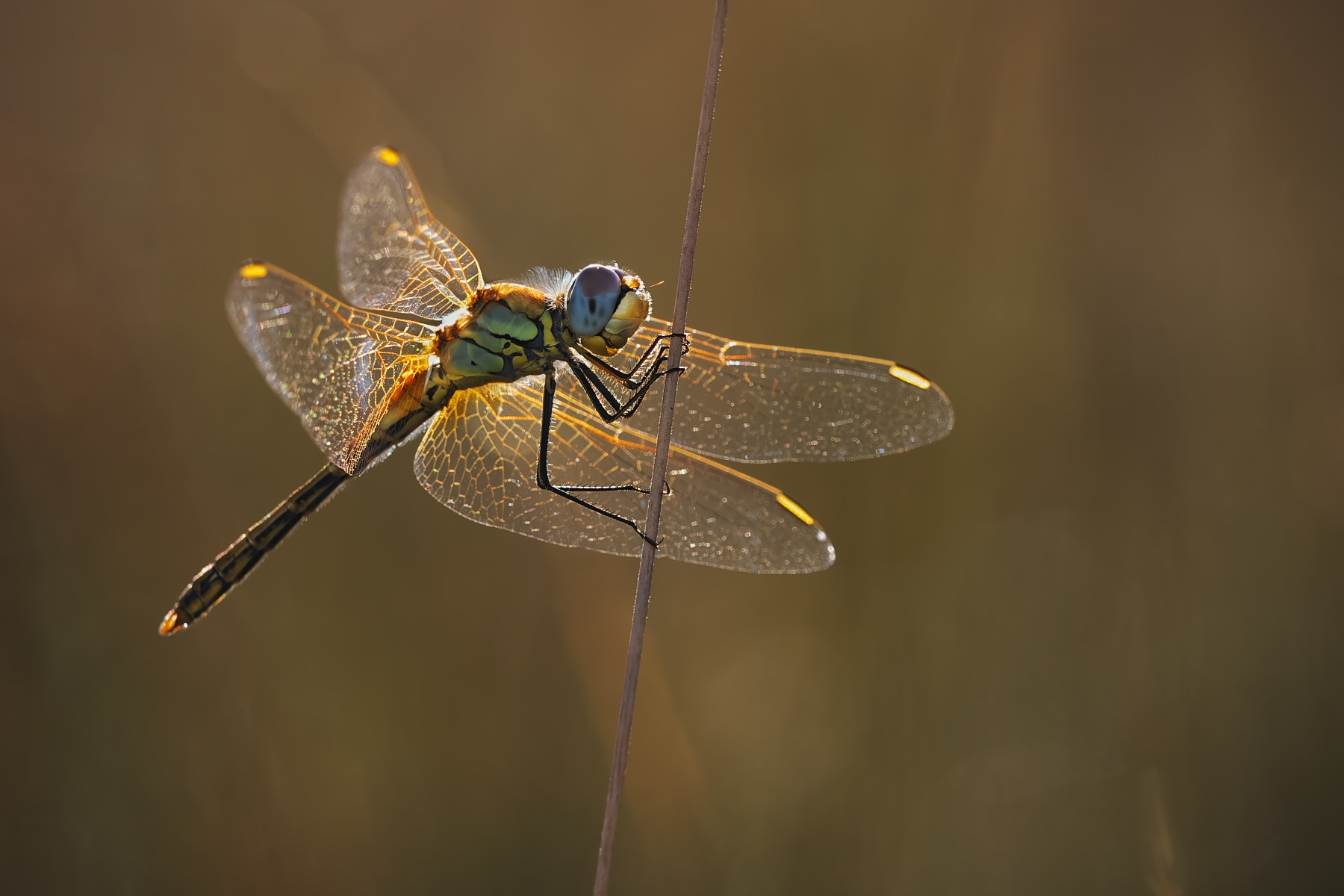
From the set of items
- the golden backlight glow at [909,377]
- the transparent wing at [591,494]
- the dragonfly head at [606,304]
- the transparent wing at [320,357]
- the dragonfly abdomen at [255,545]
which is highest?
the dragonfly head at [606,304]

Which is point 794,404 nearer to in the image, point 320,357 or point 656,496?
point 656,496

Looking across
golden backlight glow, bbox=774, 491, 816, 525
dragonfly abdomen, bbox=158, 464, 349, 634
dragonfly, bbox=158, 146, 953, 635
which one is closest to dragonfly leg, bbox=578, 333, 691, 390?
dragonfly, bbox=158, 146, 953, 635

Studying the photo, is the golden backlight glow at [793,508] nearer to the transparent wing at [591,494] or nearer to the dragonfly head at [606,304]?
the transparent wing at [591,494]

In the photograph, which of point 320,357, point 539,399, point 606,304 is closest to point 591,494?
point 539,399

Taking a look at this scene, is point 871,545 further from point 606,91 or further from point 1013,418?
point 606,91

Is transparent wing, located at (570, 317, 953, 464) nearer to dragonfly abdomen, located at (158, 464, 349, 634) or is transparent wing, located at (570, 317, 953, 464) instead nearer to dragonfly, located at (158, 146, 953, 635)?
dragonfly, located at (158, 146, 953, 635)


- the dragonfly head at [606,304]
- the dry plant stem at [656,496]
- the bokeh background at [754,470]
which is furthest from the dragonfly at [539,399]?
the bokeh background at [754,470]

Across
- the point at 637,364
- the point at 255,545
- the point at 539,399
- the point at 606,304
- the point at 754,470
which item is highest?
the point at 606,304
